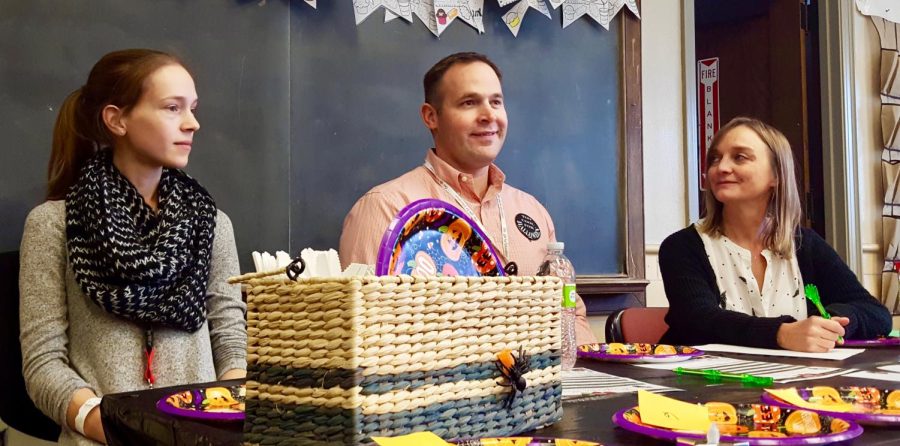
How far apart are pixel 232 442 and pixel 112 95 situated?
1.22m

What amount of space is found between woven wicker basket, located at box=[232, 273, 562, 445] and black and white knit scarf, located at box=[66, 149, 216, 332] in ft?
3.21

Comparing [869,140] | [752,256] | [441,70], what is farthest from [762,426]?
[869,140]

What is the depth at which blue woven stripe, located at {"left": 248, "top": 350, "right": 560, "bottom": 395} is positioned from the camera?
2.28 ft

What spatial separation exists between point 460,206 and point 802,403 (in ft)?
4.41

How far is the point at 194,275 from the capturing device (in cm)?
180

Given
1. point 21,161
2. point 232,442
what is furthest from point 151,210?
point 232,442

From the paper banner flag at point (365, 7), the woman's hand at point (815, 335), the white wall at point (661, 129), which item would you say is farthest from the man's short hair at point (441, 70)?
the white wall at point (661, 129)

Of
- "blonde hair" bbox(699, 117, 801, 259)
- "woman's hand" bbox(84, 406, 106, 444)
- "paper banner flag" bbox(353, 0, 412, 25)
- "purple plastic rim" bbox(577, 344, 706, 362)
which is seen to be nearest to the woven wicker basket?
"purple plastic rim" bbox(577, 344, 706, 362)

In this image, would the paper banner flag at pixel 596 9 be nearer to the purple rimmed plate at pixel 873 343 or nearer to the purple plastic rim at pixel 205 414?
the purple rimmed plate at pixel 873 343

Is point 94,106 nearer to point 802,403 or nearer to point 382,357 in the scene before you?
point 382,357

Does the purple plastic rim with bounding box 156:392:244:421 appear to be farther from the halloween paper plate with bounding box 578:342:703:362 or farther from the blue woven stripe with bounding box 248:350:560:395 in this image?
the halloween paper plate with bounding box 578:342:703:362

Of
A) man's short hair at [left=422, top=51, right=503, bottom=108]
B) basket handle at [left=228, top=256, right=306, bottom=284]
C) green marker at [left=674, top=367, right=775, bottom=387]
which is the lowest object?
green marker at [left=674, top=367, right=775, bottom=387]

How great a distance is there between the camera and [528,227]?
236 cm

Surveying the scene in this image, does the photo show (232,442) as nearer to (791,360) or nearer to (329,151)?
(791,360)
